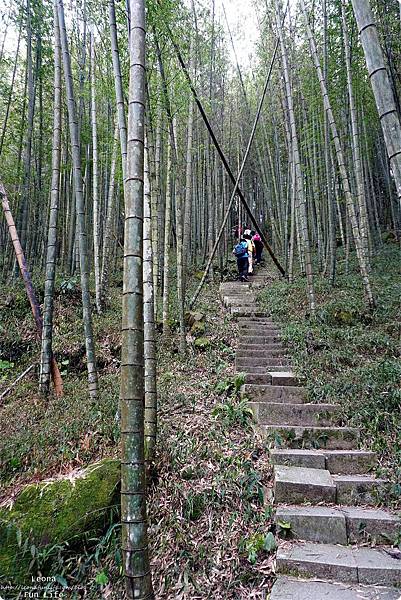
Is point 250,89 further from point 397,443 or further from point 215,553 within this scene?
point 215,553

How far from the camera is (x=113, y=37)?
248 centimetres

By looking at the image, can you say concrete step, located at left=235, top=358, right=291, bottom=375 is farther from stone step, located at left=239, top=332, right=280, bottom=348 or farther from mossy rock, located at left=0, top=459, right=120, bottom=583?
mossy rock, located at left=0, top=459, right=120, bottom=583

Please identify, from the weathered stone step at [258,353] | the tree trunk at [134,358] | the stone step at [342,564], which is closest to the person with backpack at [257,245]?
the weathered stone step at [258,353]

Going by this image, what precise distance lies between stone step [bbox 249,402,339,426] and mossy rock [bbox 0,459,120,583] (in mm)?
1442

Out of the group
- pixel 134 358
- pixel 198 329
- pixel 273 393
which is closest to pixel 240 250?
pixel 198 329

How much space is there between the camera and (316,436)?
3.14m

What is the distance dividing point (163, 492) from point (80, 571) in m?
0.67

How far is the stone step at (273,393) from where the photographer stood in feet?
12.5

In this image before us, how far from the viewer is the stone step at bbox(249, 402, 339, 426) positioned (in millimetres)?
3400

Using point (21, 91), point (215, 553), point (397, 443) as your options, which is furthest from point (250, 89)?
point (215, 553)

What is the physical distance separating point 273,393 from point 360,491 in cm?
134

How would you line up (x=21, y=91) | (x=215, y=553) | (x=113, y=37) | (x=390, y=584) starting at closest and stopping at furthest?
1. (x=390, y=584)
2. (x=215, y=553)
3. (x=113, y=37)
4. (x=21, y=91)

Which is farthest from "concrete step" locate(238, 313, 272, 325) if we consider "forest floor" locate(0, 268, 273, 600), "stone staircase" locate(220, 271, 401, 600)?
"stone staircase" locate(220, 271, 401, 600)

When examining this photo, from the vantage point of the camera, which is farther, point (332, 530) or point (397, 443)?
point (397, 443)
